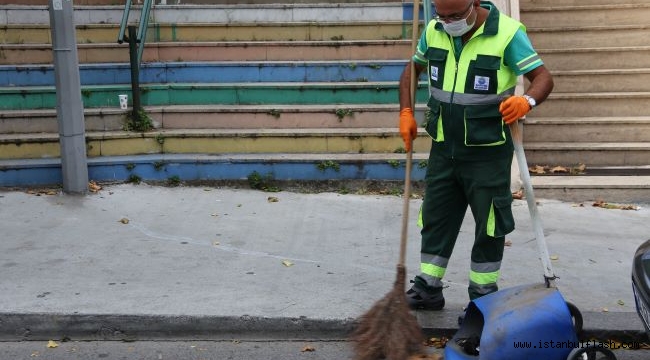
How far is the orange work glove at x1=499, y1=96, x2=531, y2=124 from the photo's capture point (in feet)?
12.1

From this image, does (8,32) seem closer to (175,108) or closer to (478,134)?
(175,108)

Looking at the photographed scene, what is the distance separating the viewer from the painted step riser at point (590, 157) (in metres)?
7.34

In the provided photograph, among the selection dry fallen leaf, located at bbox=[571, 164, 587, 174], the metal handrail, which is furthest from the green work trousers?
the metal handrail

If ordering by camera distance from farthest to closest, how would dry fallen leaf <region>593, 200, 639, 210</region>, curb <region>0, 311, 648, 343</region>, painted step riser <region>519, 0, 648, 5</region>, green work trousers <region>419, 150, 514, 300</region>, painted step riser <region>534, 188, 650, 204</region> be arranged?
painted step riser <region>519, 0, 648, 5</region>
painted step riser <region>534, 188, 650, 204</region>
dry fallen leaf <region>593, 200, 639, 210</region>
curb <region>0, 311, 648, 343</region>
green work trousers <region>419, 150, 514, 300</region>

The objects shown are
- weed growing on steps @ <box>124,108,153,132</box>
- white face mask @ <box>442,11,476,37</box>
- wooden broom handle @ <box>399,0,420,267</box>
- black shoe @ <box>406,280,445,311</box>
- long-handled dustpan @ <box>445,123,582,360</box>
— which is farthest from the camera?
weed growing on steps @ <box>124,108,153,132</box>

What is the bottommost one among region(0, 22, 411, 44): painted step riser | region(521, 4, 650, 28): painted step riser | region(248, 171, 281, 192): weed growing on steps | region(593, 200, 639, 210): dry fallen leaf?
region(593, 200, 639, 210): dry fallen leaf

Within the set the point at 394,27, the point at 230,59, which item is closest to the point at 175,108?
the point at 230,59

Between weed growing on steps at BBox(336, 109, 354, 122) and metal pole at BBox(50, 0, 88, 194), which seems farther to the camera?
weed growing on steps at BBox(336, 109, 354, 122)

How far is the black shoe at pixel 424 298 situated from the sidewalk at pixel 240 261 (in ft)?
0.23

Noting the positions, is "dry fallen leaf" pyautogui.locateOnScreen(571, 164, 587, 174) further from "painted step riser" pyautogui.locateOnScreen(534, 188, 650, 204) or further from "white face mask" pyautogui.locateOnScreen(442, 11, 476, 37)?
"white face mask" pyautogui.locateOnScreen(442, 11, 476, 37)

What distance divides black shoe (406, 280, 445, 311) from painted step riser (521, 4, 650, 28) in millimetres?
5237

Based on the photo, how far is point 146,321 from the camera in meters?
4.33

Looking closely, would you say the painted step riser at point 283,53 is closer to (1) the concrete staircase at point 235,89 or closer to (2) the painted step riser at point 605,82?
(1) the concrete staircase at point 235,89

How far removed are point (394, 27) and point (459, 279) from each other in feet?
14.1
